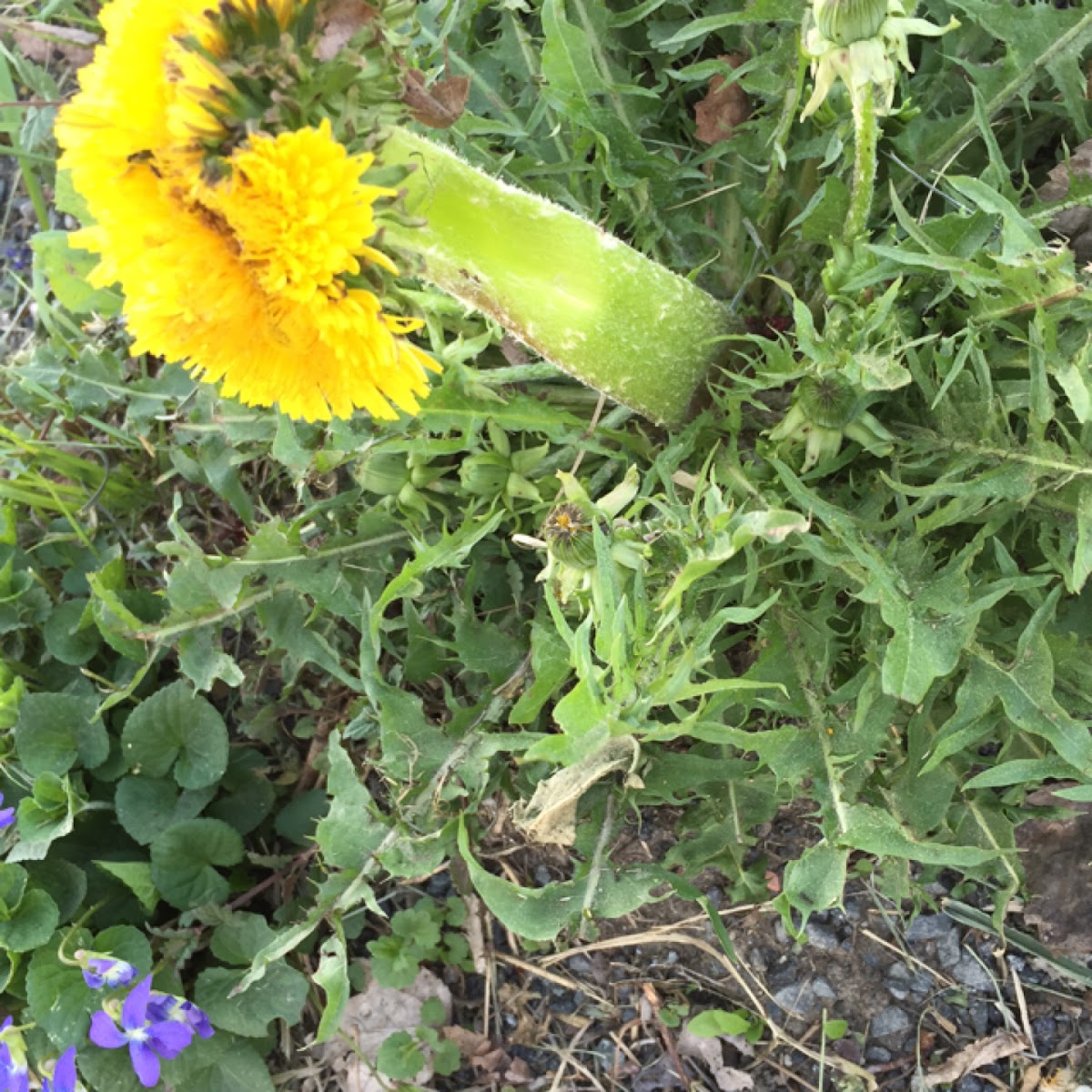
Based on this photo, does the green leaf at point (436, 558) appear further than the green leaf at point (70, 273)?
No

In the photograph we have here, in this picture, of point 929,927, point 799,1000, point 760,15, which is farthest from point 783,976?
point 760,15

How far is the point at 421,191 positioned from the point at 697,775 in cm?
101

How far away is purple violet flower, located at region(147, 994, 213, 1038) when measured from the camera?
1946 mm

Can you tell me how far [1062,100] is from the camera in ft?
5.70

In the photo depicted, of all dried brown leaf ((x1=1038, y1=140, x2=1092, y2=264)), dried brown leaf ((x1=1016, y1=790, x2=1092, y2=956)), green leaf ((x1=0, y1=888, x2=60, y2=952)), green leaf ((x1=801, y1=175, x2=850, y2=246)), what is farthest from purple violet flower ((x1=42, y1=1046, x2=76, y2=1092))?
dried brown leaf ((x1=1038, y1=140, x2=1092, y2=264))

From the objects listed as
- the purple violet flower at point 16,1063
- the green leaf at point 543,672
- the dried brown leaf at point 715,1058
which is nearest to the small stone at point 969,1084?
the dried brown leaf at point 715,1058

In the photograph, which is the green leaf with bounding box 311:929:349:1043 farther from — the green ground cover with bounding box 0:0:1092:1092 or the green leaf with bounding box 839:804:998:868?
→ the green leaf with bounding box 839:804:998:868

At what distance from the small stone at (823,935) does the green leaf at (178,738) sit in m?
1.28

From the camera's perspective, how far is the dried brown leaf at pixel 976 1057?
2.05 metres

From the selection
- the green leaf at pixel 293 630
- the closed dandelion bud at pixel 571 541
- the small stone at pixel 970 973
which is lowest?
the small stone at pixel 970 973

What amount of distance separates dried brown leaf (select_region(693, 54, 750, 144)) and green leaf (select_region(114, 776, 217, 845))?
169cm

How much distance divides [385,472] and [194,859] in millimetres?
971

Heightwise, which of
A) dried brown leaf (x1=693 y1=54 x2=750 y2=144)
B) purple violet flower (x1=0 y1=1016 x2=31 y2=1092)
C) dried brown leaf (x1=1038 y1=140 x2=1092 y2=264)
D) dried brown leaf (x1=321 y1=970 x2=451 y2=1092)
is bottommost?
dried brown leaf (x1=321 y1=970 x2=451 y2=1092)

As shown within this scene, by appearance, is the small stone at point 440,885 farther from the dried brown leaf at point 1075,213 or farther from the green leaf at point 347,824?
the dried brown leaf at point 1075,213
